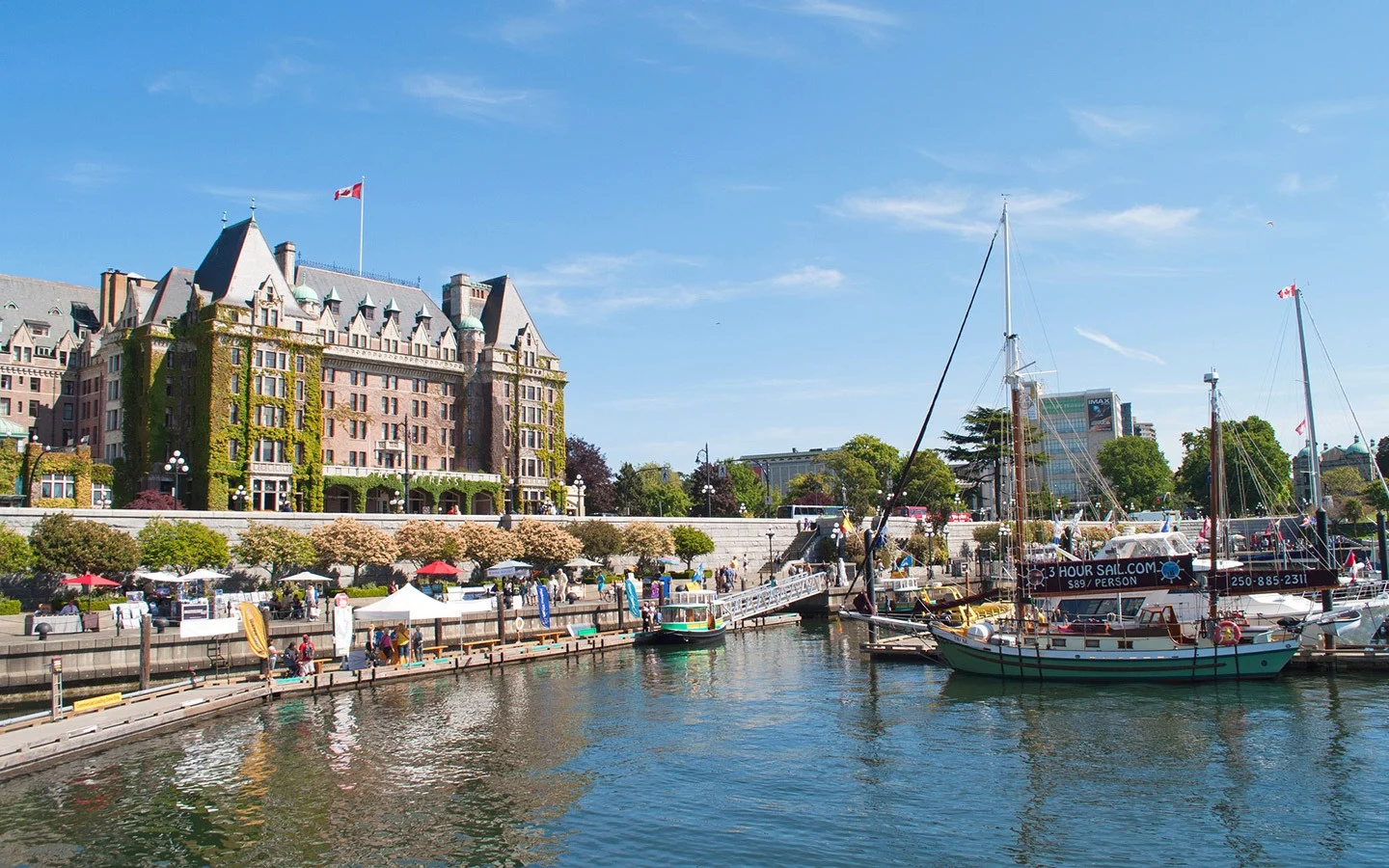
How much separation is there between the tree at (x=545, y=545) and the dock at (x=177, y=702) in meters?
18.7

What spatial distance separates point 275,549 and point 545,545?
16.6 meters

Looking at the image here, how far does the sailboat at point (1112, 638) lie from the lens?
3897 centimetres

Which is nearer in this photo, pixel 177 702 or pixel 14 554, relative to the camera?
pixel 177 702

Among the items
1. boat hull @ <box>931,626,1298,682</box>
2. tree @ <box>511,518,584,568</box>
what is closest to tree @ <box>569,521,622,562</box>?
tree @ <box>511,518,584,568</box>

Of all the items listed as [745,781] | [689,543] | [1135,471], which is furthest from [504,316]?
[1135,471]

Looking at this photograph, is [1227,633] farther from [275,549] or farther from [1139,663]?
[275,549]

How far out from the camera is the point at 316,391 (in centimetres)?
8656

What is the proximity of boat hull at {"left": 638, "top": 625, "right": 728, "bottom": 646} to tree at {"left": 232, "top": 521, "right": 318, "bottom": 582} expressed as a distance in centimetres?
2039

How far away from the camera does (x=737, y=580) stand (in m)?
83.9

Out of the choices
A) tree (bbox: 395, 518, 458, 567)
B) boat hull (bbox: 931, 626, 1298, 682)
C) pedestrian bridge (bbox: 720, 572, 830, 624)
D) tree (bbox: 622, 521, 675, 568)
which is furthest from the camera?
tree (bbox: 622, 521, 675, 568)

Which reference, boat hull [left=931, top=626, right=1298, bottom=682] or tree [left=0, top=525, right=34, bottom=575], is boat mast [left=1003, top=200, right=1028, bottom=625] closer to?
boat hull [left=931, top=626, right=1298, bottom=682]

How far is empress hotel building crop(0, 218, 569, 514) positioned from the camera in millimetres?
81062

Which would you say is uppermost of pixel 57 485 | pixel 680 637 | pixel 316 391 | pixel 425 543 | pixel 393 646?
pixel 316 391

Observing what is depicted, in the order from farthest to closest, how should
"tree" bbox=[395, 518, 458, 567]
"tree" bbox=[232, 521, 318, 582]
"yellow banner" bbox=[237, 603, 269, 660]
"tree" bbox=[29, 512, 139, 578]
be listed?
"tree" bbox=[395, 518, 458, 567], "tree" bbox=[232, 521, 318, 582], "tree" bbox=[29, 512, 139, 578], "yellow banner" bbox=[237, 603, 269, 660]
